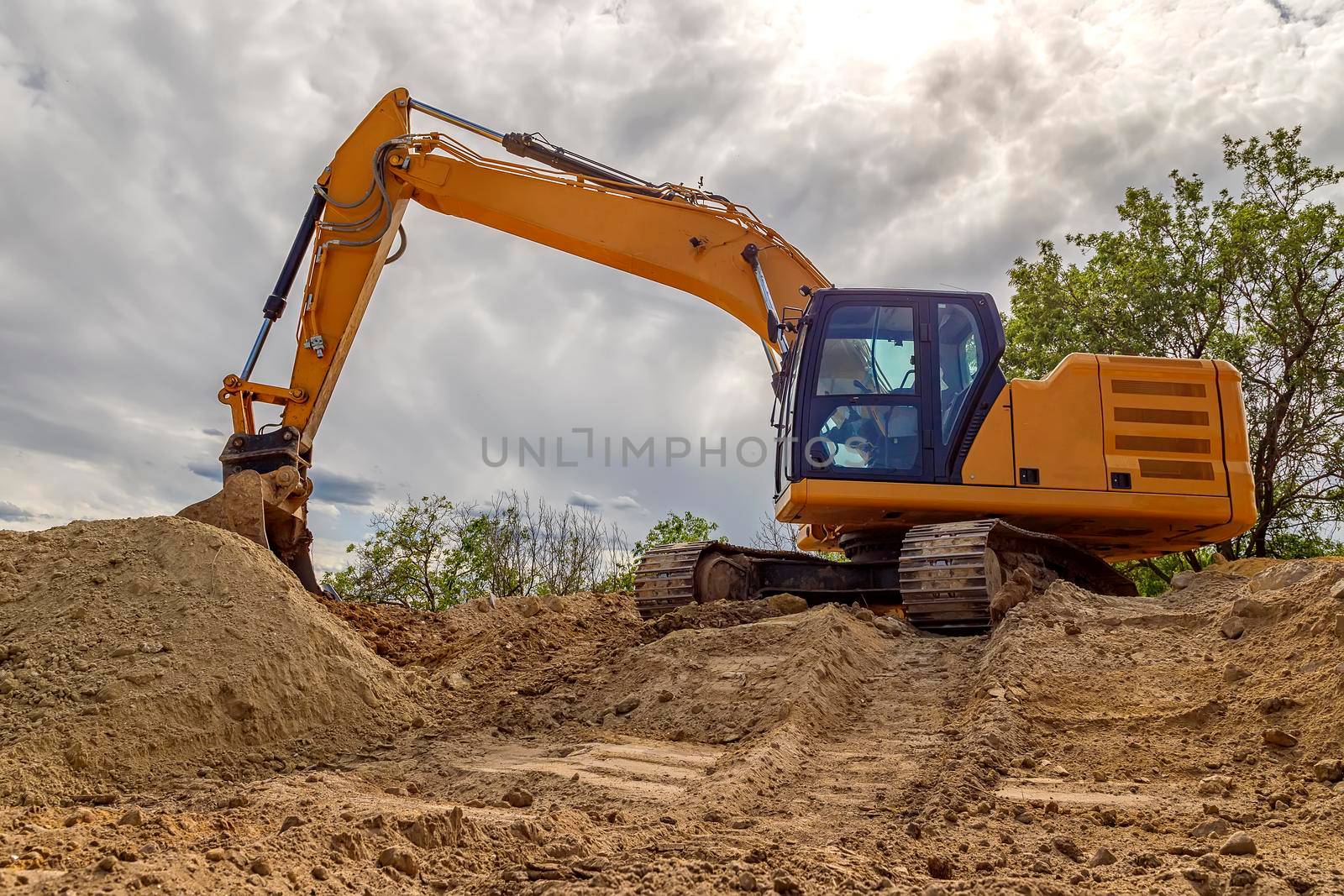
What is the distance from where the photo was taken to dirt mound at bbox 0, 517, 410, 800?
Answer: 13.4ft

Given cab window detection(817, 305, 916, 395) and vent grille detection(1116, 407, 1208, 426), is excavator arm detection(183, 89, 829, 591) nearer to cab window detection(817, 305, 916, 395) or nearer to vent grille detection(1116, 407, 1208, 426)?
cab window detection(817, 305, 916, 395)

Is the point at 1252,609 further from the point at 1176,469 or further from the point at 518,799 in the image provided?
the point at 518,799

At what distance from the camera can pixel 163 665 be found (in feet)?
14.9

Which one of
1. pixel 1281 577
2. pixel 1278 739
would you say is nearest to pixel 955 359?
pixel 1281 577

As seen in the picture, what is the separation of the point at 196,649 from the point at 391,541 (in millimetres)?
7312

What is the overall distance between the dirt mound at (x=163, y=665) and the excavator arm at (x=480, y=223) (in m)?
1.66

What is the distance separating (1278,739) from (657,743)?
8.52 ft

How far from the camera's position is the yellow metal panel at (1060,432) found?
7.20 metres

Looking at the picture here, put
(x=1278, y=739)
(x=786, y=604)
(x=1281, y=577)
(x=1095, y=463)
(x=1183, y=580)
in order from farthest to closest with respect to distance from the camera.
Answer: (x=1095, y=463) < (x=1183, y=580) < (x=786, y=604) < (x=1281, y=577) < (x=1278, y=739)

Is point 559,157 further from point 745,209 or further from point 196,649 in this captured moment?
point 196,649

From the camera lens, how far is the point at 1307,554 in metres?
12.9

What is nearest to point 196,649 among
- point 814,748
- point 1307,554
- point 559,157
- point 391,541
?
point 814,748

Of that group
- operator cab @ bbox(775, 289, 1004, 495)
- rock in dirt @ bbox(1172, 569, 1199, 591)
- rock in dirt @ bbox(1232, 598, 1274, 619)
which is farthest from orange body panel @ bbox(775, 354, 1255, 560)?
rock in dirt @ bbox(1232, 598, 1274, 619)

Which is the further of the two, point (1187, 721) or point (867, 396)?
point (867, 396)
